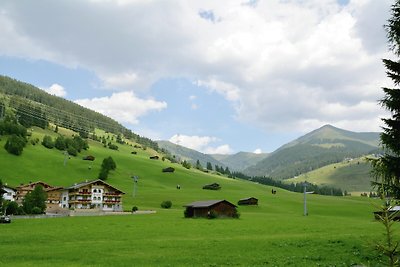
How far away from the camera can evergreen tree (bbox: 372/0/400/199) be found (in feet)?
78.4

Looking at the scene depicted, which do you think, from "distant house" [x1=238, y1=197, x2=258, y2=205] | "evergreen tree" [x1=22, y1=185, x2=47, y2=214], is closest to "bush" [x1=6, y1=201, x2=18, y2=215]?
"evergreen tree" [x1=22, y1=185, x2=47, y2=214]

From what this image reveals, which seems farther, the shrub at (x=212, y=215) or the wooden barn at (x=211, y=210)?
the wooden barn at (x=211, y=210)

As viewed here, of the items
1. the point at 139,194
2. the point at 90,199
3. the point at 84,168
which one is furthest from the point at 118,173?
the point at 90,199

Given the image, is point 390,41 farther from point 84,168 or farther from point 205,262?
point 84,168

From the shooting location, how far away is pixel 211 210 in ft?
312

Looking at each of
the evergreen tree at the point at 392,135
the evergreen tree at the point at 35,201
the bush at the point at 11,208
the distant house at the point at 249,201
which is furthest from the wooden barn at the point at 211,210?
the evergreen tree at the point at 392,135

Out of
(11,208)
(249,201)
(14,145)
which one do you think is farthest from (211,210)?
(14,145)

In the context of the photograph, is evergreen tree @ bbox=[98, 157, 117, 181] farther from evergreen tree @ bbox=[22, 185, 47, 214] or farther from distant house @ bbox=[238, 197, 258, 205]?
evergreen tree @ bbox=[22, 185, 47, 214]

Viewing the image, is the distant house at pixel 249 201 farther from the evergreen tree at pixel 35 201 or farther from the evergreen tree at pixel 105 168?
the evergreen tree at pixel 105 168

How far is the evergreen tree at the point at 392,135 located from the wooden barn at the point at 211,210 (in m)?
70.1

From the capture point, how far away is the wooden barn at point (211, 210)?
9350 cm

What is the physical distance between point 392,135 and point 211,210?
240 feet

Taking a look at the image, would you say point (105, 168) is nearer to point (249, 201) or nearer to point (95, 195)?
point (95, 195)

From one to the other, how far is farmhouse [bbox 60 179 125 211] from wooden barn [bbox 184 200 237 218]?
43307mm
